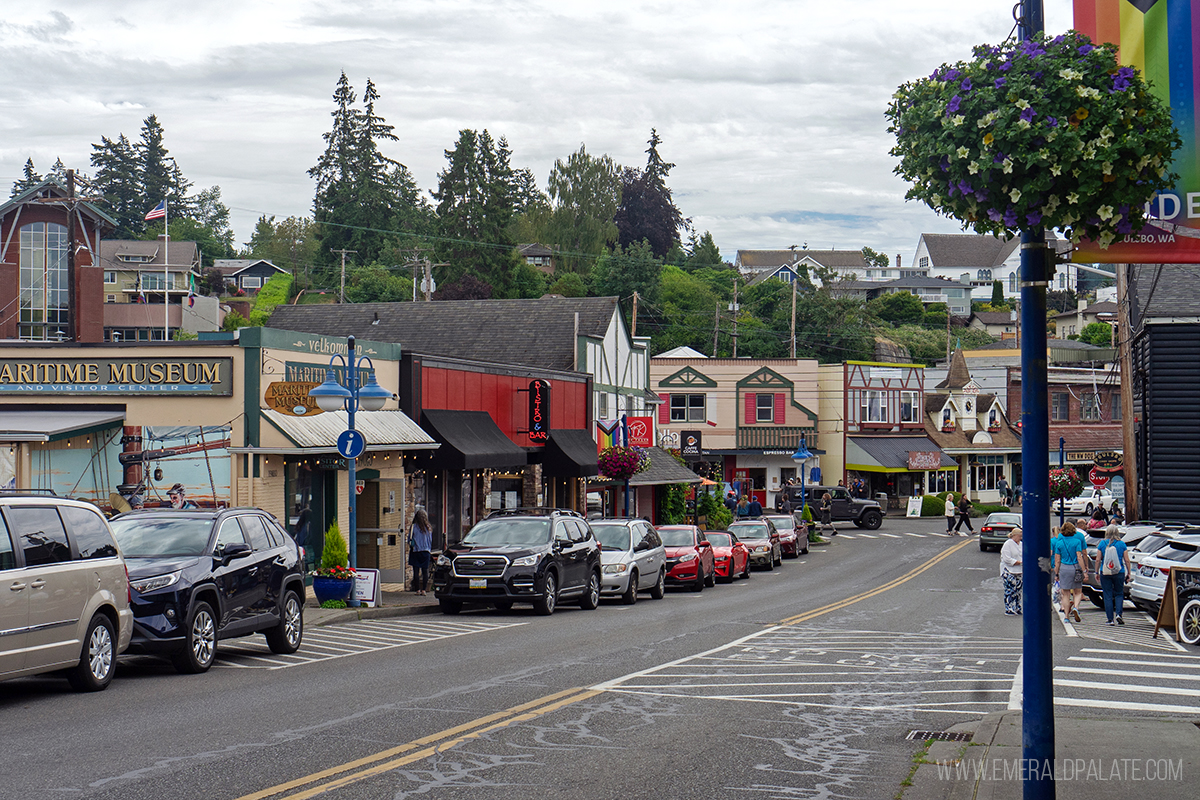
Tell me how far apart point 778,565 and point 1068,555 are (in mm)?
18114

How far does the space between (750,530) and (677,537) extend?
8.19 m

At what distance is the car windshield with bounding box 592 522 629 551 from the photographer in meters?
26.0

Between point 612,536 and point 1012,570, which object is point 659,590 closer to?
point 612,536

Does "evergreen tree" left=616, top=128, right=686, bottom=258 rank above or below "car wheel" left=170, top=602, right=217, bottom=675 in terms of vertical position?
above

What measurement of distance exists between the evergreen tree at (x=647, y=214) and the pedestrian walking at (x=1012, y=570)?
3435 inches

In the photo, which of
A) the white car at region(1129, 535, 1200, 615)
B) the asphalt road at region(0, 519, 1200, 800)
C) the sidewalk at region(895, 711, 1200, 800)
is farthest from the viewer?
the white car at region(1129, 535, 1200, 615)

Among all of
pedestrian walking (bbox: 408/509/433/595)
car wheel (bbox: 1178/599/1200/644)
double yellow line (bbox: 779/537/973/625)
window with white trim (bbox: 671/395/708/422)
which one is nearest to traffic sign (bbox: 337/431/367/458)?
pedestrian walking (bbox: 408/509/433/595)

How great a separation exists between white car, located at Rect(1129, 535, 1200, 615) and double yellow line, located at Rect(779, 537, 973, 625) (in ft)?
17.7

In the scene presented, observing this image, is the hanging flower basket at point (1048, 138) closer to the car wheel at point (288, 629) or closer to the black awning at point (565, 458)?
the car wheel at point (288, 629)

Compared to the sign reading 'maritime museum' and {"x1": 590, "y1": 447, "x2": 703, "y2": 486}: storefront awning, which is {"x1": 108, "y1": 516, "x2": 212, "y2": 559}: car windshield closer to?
the sign reading 'maritime museum'

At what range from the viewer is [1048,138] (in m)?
6.22

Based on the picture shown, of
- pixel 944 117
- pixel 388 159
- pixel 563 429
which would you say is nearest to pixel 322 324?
pixel 563 429

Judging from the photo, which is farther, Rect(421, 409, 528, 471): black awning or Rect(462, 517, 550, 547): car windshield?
Rect(421, 409, 528, 471): black awning

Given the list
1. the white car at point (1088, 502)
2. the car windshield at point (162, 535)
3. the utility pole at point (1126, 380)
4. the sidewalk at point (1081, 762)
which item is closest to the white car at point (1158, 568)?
the utility pole at point (1126, 380)
